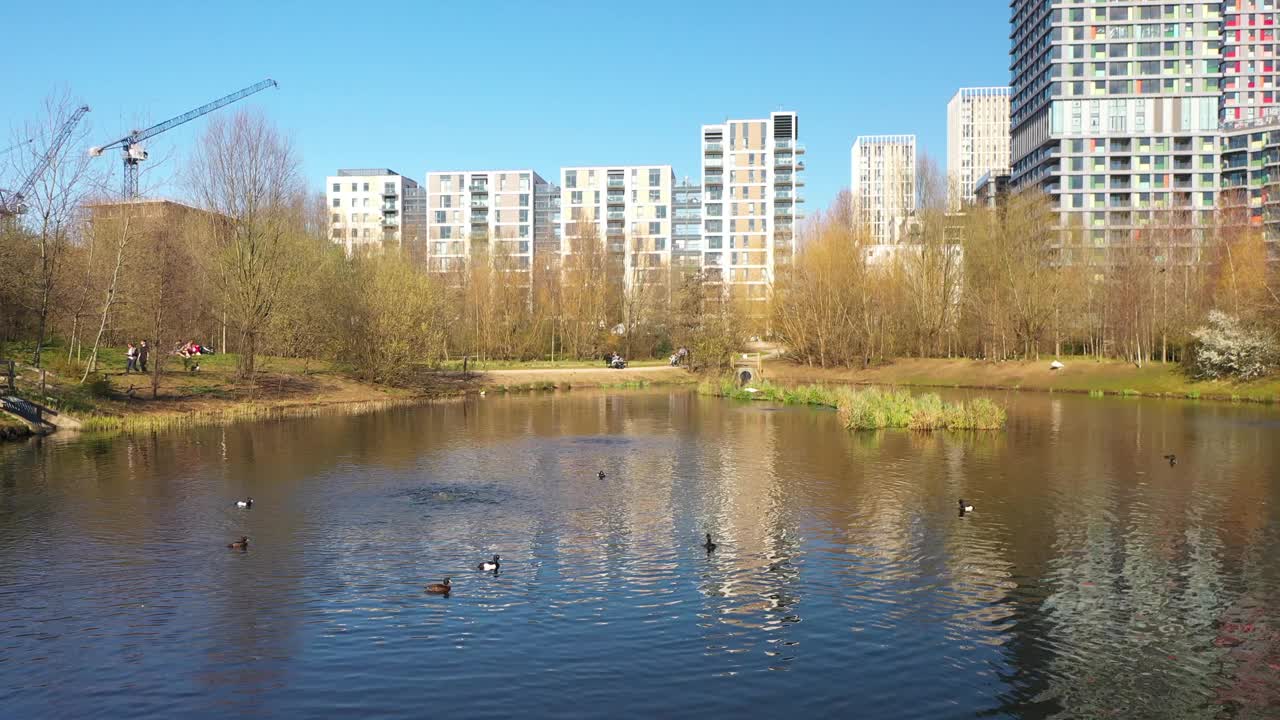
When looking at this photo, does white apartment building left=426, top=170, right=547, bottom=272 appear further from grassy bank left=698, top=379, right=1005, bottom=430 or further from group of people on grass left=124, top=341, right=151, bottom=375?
grassy bank left=698, top=379, right=1005, bottom=430

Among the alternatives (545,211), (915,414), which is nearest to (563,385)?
(915,414)

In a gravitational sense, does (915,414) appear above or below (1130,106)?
below

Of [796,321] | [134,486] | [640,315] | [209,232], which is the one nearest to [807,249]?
[796,321]

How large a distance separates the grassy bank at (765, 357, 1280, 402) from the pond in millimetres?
34276

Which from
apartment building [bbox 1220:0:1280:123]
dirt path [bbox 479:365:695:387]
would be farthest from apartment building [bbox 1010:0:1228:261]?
dirt path [bbox 479:365:695:387]

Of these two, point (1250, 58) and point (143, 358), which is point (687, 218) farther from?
point (143, 358)

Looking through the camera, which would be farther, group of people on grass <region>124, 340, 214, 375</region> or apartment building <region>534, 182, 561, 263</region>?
apartment building <region>534, 182, 561, 263</region>

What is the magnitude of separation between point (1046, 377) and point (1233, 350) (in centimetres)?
1444

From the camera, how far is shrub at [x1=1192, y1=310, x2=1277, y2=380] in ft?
200

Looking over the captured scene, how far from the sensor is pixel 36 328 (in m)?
59.4

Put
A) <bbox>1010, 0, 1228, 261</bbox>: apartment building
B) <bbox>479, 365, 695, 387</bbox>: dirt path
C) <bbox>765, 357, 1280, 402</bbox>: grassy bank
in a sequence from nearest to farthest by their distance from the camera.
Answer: <bbox>765, 357, 1280, 402</bbox>: grassy bank
<bbox>479, 365, 695, 387</bbox>: dirt path
<bbox>1010, 0, 1228, 261</bbox>: apartment building

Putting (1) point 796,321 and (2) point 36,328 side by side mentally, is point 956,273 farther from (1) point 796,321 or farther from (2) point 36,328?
(2) point 36,328

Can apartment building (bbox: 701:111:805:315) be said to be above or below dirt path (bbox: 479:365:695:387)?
above

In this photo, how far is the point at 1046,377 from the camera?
73938 millimetres
